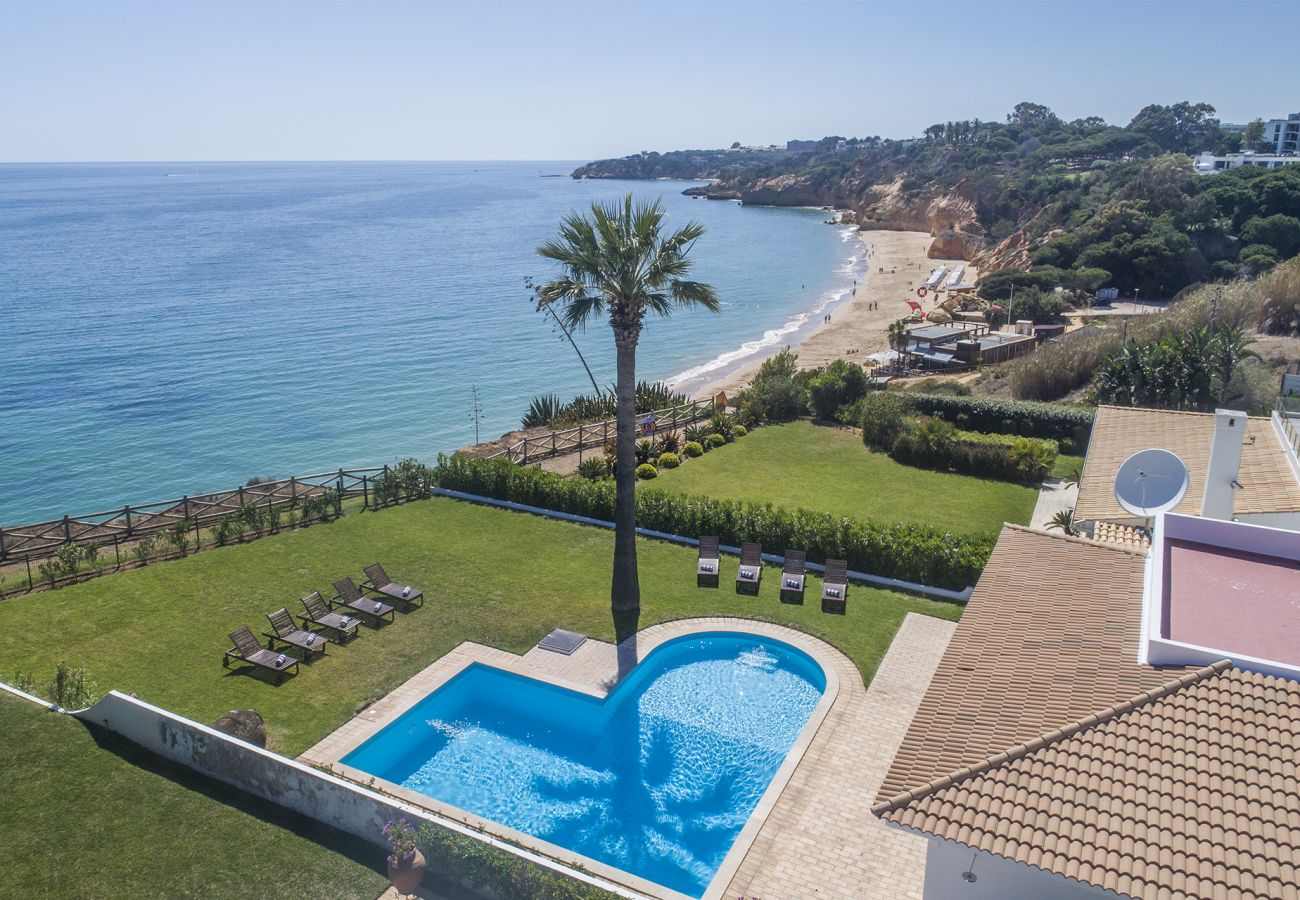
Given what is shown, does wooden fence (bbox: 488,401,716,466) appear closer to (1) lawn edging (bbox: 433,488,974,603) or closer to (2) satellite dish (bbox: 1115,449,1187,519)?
(1) lawn edging (bbox: 433,488,974,603)

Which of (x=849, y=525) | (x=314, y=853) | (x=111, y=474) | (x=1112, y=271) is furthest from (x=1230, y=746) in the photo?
(x=1112, y=271)

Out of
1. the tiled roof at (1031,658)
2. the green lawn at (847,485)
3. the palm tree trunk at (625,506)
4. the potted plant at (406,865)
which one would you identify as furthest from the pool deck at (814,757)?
the green lawn at (847,485)

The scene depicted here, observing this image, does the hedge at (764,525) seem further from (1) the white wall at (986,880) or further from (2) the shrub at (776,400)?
(2) the shrub at (776,400)

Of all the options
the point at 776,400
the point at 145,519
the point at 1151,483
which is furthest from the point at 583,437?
the point at 1151,483

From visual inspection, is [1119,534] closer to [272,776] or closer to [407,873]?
[407,873]

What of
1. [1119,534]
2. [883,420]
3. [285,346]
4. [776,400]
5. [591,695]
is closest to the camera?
[591,695]

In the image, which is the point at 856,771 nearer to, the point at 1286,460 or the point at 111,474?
the point at 1286,460

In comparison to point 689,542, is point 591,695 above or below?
below
